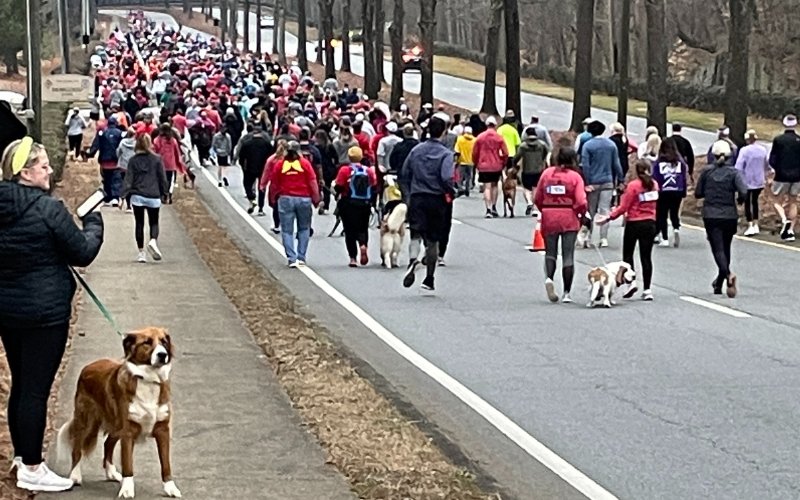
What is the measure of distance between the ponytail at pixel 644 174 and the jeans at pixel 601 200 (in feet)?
17.5

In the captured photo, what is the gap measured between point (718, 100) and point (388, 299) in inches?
2104

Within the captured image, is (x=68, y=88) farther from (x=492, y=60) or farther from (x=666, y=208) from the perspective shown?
(x=492, y=60)

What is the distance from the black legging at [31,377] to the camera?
7.79 m

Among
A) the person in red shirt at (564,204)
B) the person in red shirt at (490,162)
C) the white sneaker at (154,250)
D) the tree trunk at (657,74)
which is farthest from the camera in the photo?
the tree trunk at (657,74)

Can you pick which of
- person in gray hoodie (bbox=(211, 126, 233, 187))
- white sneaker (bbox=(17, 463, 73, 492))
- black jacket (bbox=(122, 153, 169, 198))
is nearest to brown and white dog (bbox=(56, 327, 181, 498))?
white sneaker (bbox=(17, 463, 73, 492))

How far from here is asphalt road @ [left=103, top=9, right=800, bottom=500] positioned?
365 inches

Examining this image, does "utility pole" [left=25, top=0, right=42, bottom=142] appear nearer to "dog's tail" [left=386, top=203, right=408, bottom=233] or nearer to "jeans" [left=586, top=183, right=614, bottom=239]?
"dog's tail" [left=386, top=203, right=408, bottom=233]

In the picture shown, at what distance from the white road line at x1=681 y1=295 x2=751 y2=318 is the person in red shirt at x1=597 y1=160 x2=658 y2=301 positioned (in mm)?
442

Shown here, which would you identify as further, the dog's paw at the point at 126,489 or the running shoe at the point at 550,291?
the running shoe at the point at 550,291

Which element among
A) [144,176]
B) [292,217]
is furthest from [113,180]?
[292,217]

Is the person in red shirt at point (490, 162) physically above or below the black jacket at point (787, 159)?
below

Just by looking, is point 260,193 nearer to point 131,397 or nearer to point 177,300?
point 177,300

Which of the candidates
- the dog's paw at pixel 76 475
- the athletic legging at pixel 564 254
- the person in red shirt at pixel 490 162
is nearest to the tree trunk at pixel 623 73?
the person in red shirt at pixel 490 162

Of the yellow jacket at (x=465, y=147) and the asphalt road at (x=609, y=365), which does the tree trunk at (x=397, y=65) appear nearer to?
the yellow jacket at (x=465, y=147)
